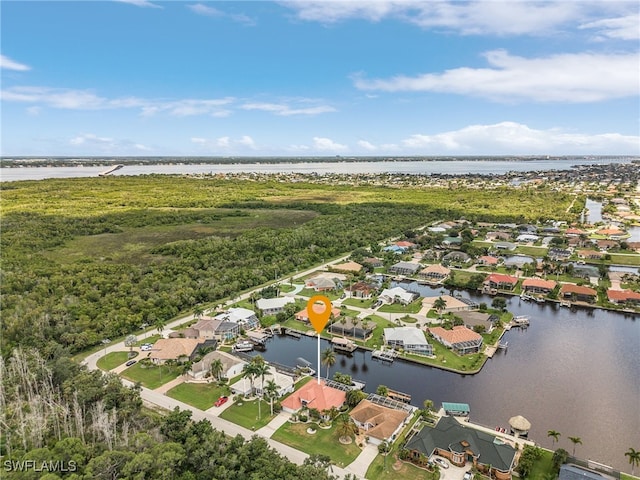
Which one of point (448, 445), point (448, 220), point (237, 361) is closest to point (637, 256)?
point (448, 220)

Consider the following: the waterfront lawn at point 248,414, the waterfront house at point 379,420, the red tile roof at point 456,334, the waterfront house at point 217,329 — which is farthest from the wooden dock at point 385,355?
the waterfront house at point 217,329

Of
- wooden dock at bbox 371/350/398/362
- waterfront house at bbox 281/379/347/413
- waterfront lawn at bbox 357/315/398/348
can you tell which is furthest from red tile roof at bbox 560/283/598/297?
waterfront house at bbox 281/379/347/413

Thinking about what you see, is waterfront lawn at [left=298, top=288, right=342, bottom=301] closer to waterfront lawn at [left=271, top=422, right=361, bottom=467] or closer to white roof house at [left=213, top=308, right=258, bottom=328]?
white roof house at [left=213, top=308, right=258, bottom=328]

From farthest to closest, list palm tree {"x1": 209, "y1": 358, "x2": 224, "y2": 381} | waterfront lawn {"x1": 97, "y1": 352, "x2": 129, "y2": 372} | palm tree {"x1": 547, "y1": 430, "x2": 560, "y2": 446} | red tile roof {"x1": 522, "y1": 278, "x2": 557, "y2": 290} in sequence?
red tile roof {"x1": 522, "y1": 278, "x2": 557, "y2": 290}, waterfront lawn {"x1": 97, "y1": 352, "x2": 129, "y2": 372}, palm tree {"x1": 209, "y1": 358, "x2": 224, "y2": 381}, palm tree {"x1": 547, "y1": 430, "x2": 560, "y2": 446}

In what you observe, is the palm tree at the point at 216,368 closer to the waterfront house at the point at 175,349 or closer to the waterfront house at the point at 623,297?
the waterfront house at the point at 175,349

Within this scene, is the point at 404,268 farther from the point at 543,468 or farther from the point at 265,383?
the point at 543,468
